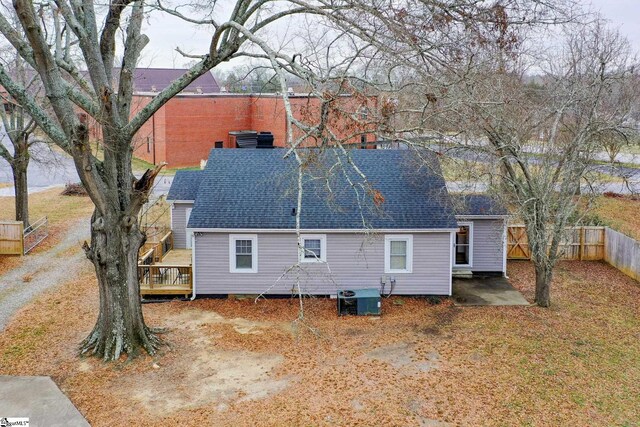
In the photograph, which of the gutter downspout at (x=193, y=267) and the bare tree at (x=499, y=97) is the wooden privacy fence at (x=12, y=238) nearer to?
the gutter downspout at (x=193, y=267)

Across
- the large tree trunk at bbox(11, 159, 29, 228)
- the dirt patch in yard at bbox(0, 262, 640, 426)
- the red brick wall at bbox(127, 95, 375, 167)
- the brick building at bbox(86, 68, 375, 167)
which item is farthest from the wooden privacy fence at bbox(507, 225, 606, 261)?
the red brick wall at bbox(127, 95, 375, 167)

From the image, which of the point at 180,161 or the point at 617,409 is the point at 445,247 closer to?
the point at 617,409

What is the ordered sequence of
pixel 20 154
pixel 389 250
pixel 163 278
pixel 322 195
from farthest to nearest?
pixel 20 154 → pixel 322 195 → pixel 163 278 → pixel 389 250

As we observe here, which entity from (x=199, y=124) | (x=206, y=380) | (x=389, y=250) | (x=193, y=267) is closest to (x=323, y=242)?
(x=389, y=250)

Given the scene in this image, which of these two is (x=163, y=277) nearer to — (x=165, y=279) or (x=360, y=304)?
(x=165, y=279)

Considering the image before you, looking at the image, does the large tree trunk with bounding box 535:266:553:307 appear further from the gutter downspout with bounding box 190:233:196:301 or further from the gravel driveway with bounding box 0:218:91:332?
the gravel driveway with bounding box 0:218:91:332

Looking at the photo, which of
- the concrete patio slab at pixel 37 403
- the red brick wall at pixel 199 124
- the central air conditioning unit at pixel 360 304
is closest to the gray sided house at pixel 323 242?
the central air conditioning unit at pixel 360 304
